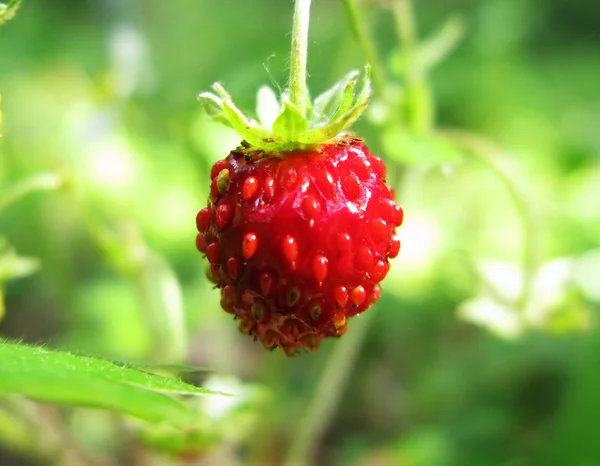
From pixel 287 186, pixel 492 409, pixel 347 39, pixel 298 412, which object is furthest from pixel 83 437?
pixel 287 186

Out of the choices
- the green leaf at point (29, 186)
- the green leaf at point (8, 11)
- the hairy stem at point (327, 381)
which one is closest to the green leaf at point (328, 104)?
the green leaf at point (8, 11)

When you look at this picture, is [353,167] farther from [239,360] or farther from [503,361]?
[239,360]

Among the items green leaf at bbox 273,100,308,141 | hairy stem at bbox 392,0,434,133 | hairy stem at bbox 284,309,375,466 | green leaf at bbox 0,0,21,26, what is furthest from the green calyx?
hairy stem at bbox 284,309,375,466

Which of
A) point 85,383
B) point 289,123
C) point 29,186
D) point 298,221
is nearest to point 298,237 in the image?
point 298,221

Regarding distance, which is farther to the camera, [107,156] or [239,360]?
[107,156]

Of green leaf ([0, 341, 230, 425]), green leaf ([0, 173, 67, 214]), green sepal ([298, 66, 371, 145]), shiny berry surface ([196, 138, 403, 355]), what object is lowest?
green leaf ([0, 341, 230, 425])

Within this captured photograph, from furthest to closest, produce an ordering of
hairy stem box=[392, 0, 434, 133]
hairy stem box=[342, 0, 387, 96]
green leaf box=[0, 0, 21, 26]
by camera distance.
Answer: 1. hairy stem box=[392, 0, 434, 133]
2. hairy stem box=[342, 0, 387, 96]
3. green leaf box=[0, 0, 21, 26]

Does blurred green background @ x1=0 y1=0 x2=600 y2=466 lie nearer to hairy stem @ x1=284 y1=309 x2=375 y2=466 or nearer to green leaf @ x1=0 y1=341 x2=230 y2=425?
hairy stem @ x1=284 y1=309 x2=375 y2=466
